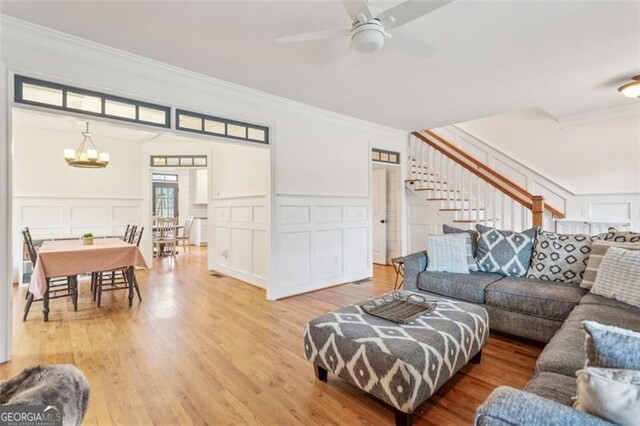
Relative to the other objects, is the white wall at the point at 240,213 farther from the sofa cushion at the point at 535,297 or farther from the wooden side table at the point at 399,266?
the sofa cushion at the point at 535,297

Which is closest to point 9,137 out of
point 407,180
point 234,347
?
point 234,347

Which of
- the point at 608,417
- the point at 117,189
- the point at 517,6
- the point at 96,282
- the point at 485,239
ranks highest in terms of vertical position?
the point at 517,6

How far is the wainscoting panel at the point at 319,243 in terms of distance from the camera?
4.14 m

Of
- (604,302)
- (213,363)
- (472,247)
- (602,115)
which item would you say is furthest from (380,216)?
(213,363)

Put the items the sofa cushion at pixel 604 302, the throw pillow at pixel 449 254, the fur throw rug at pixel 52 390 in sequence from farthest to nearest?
the throw pillow at pixel 449 254 → the sofa cushion at pixel 604 302 → the fur throw rug at pixel 52 390

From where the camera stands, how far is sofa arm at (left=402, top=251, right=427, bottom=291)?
3.34 metres

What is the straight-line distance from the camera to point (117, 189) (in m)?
5.95

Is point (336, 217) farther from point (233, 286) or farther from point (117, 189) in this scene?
point (117, 189)

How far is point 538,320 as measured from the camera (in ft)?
8.33

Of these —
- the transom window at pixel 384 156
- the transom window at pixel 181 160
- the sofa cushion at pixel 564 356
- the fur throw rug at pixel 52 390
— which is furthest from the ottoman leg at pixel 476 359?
the transom window at pixel 181 160

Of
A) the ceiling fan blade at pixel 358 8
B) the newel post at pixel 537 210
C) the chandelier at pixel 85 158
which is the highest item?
the ceiling fan blade at pixel 358 8

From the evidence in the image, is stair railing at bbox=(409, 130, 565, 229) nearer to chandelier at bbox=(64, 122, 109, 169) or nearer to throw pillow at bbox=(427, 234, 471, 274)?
throw pillow at bbox=(427, 234, 471, 274)

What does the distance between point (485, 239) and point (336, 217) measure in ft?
6.98

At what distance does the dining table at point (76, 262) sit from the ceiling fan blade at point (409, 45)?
144 inches
